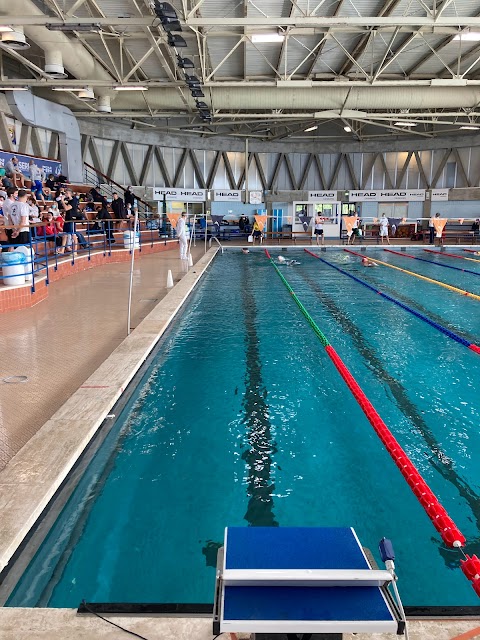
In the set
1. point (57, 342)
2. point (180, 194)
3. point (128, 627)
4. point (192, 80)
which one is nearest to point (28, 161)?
point (192, 80)

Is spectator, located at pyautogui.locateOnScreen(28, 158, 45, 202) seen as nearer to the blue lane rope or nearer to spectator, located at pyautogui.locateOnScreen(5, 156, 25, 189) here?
spectator, located at pyautogui.locateOnScreen(5, 156, 25, 189)

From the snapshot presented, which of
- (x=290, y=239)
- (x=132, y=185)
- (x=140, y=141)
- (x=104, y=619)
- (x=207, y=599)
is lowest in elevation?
(x=207, y=599)

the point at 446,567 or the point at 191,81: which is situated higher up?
the point at 191,81

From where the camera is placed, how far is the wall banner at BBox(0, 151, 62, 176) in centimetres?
1554

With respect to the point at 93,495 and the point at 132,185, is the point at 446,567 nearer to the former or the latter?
the point at 93,495

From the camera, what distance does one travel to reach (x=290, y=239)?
27188 mm

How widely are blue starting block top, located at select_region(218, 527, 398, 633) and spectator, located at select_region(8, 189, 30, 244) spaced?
791 cm

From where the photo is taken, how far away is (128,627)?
65.9 inches

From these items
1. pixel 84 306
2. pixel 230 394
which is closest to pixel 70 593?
pixel 230 394

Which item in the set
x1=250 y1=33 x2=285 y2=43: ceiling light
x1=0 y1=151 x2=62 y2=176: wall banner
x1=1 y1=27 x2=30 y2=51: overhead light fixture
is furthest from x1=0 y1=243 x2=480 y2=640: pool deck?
x1=0 y1=151 x2=62 y2=176: wall banner

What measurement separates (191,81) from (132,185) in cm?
1442

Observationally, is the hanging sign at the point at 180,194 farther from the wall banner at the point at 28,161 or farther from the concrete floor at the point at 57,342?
the concrete floor at the point at 57,342

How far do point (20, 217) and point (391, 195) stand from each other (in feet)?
79.7

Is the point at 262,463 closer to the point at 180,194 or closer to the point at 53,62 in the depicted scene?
the point at 53,62
